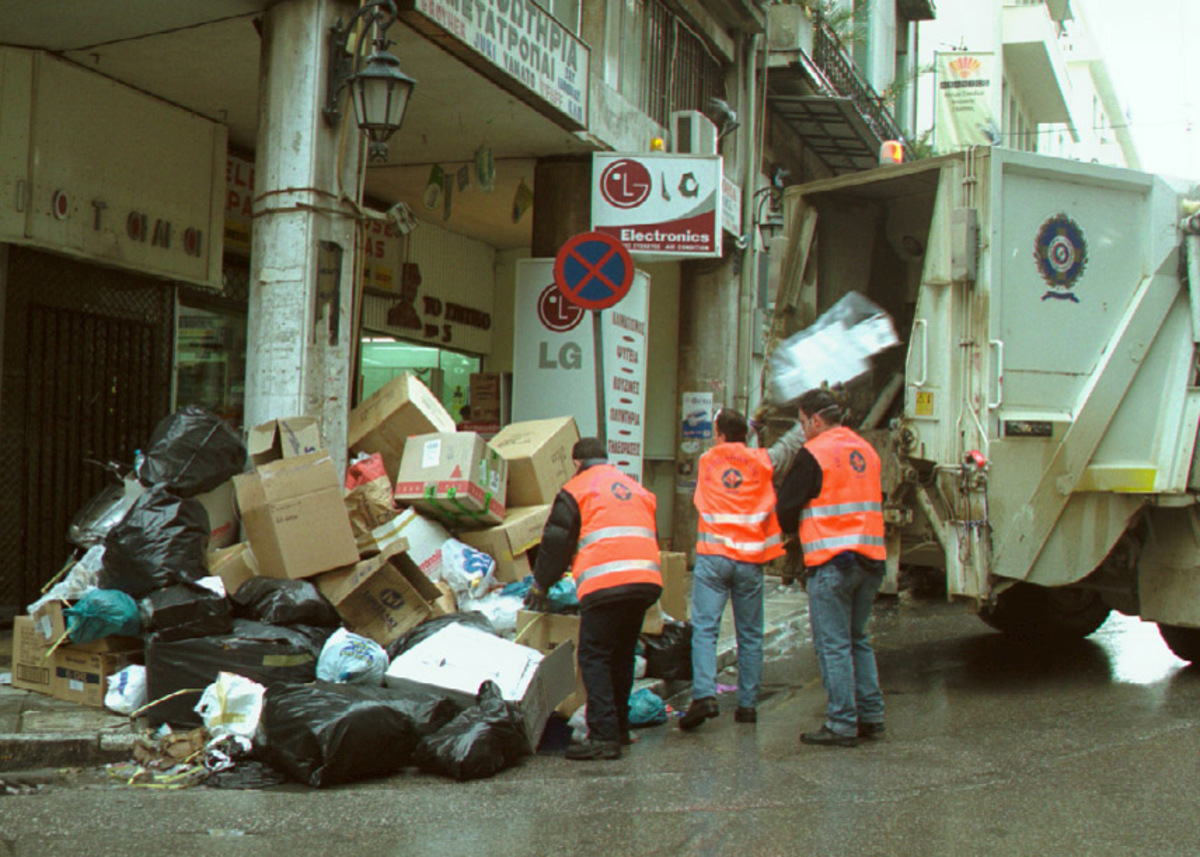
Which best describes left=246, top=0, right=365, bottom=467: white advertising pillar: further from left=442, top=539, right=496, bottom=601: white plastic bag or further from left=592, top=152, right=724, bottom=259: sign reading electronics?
left=592, top=152, right=724, bottom=259: sign reading electronics

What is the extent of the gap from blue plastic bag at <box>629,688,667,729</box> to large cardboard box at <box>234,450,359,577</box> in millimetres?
1646

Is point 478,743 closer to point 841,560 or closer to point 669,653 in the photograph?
point 841,560

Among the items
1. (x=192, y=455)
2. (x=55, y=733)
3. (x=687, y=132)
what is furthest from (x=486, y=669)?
(x=687, y=132)

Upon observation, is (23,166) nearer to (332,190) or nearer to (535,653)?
(332,190)

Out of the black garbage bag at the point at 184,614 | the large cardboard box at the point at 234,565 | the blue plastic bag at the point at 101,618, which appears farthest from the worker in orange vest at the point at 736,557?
the blue plastic bag at the point at 101,618

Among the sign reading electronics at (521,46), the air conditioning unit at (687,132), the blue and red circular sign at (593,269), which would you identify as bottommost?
the blue and red circular sign at (593,269)

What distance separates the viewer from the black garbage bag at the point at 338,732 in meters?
4.87

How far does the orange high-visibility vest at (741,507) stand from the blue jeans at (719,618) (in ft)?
0.22

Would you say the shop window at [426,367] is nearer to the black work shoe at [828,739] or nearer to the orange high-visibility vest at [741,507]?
the orange high-visibility vest at [741,507]

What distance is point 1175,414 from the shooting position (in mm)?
7043

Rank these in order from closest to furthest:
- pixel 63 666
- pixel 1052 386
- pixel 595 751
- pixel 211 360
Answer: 1. pixel 595 751
2. pixel 63 666
3. pixel 1052 386
4. pixel 211 360

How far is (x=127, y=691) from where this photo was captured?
18.7 feet

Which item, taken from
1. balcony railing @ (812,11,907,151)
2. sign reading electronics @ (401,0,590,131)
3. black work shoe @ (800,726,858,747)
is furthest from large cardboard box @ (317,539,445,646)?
balcony railing @ (812,11,907,151)

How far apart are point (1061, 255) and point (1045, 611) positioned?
101 inches
